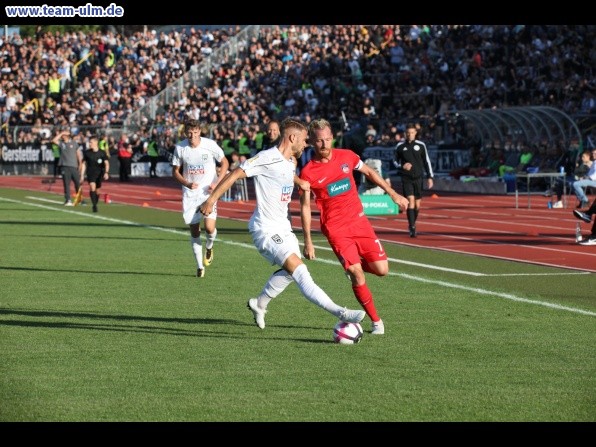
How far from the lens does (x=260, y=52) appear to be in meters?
60.5

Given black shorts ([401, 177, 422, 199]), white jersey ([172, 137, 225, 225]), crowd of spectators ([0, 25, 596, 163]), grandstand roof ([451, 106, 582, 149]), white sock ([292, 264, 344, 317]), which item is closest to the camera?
white sock ([292, 264, 344, 317])

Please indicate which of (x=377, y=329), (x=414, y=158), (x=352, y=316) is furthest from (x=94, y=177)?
(x=352, y=316)

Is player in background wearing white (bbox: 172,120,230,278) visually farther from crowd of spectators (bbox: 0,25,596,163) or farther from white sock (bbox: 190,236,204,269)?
crowd of spectators (bbox: 0,25,596,163)

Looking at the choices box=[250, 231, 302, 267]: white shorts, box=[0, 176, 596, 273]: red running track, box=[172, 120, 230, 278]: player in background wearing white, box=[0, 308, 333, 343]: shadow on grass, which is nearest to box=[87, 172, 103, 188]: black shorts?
box=[0, 176, 596, 273]: red running track

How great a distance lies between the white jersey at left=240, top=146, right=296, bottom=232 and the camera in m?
11.5

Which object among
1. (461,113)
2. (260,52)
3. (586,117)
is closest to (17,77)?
(260,52)

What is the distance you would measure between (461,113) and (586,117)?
181 inches

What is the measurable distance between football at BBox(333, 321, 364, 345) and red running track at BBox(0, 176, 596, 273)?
7403 millimetres

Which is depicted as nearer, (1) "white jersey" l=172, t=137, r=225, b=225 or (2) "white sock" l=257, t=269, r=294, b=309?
(2) "white sock" l=257, t=269, r=294, b=309

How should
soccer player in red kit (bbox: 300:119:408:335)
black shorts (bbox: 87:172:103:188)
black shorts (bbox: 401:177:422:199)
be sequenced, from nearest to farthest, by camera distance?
soccer player in red kit (bbox: 300:119:408:335) → black shorts (bbox: 401:177:422:199) → black shorts (bbox: 87:172:103:188)

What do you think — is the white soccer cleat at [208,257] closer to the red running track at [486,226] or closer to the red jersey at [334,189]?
the red running track at [486,226]

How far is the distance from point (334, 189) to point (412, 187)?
38.0 ft

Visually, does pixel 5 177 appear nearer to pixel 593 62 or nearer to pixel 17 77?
pixel 17 77
